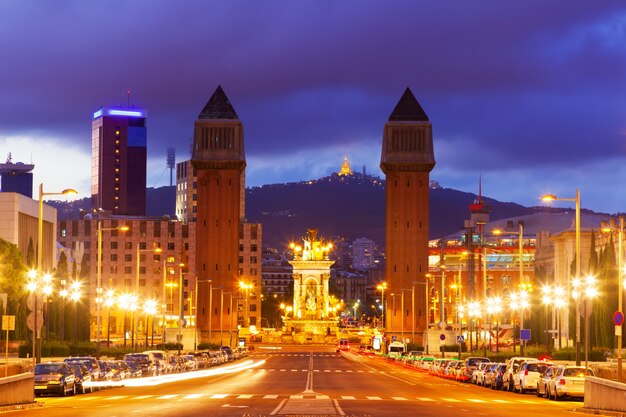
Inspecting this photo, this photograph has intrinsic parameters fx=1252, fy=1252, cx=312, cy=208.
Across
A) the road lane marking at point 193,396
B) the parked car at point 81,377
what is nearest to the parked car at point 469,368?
the parked car at point 81,377

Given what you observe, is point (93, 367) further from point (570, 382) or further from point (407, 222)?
point (407, 222)

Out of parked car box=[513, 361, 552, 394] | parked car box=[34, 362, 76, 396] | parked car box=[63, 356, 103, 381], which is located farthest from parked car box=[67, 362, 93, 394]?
Result: parked car box=[513, 361, 552, 394]

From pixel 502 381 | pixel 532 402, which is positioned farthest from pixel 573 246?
pixel 532 402

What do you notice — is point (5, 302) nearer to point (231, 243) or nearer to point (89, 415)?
point (89, 415)

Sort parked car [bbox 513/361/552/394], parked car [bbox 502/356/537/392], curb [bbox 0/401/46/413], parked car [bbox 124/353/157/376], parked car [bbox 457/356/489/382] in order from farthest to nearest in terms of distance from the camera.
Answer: parked car [bbox 457/356/489/382] → parked car [bbox 124/353/157/376] → parked car [bbox 502/356/537/392] → parked car [bbox 513/361/552/394] → curb [bbox 0/401/46/413]

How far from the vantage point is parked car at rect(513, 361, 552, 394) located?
57.1 metres

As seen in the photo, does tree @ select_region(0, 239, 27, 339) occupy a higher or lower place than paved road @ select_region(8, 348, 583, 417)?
higher

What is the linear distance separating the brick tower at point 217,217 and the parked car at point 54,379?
12495 cm

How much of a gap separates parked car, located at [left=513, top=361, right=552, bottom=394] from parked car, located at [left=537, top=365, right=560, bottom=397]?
0.87 m

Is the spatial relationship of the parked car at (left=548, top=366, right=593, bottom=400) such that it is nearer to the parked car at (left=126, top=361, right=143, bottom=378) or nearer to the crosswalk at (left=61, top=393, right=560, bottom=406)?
the crosswalk at (left=61, top=393, right=560, bottom=406)

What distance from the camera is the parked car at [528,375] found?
5709 centimetres

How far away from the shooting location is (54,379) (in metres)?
48.5

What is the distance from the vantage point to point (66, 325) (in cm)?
11600

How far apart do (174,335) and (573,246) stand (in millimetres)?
50360
